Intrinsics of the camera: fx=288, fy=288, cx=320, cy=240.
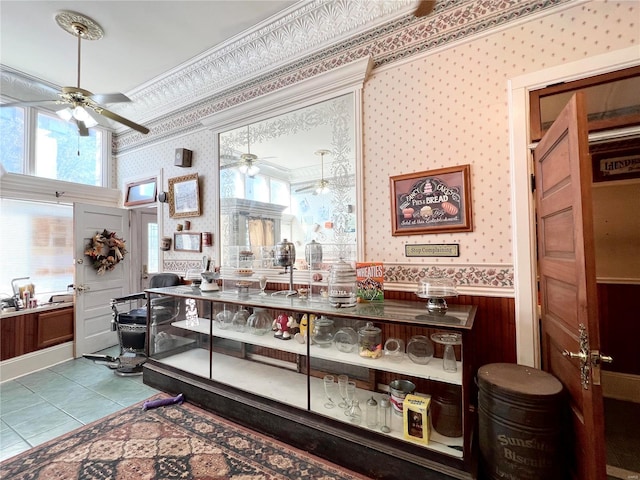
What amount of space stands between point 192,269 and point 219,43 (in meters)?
2.73

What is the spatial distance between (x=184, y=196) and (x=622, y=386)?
5390 mm

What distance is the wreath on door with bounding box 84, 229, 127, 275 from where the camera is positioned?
166 inches

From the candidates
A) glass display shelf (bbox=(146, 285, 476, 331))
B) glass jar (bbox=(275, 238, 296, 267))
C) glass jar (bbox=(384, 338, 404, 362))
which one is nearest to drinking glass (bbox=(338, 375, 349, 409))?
glass jar (bbox=(384, 338, 404, 362))

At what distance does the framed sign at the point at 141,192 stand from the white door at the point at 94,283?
245 mm

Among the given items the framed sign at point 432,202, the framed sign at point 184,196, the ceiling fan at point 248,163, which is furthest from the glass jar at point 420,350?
the framed sign at point 184,196

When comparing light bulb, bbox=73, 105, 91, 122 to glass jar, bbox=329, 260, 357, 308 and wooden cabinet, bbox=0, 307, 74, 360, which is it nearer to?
wooden cabinet, bbox=0, 307, 74, 360

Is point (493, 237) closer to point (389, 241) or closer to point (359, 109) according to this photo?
point (389, 241)

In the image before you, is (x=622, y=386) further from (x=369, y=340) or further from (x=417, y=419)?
(x=369, y=340)

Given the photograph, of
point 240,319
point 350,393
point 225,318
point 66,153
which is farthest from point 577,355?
point 66,153

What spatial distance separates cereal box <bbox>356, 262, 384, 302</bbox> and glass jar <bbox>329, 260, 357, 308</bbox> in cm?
7

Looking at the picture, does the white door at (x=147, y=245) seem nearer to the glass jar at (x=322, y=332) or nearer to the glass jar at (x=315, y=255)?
the glass jar at (x=315, y=255)

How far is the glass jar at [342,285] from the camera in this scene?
216cm

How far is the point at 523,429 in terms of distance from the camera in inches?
57.1

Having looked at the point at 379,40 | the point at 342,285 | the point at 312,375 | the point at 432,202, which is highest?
the point at 379,40
